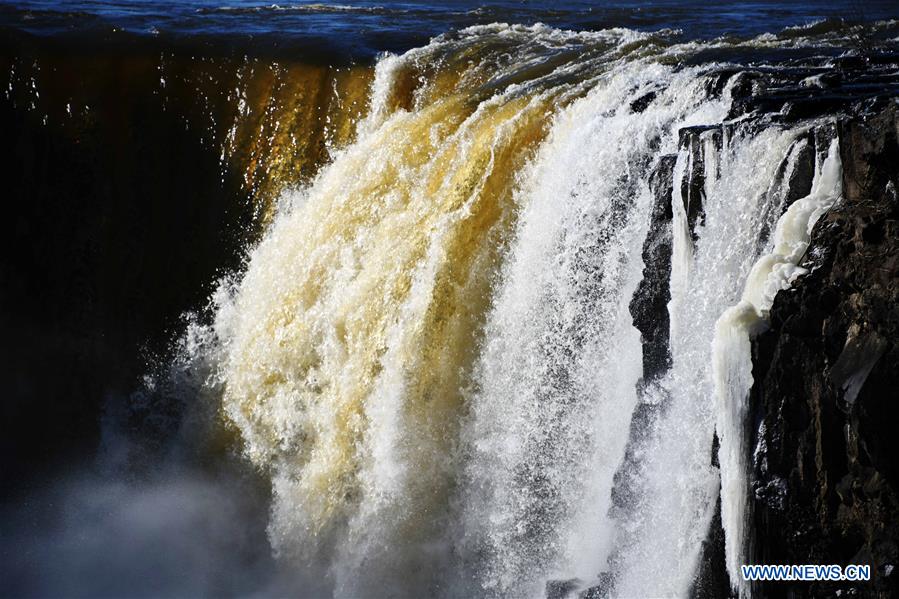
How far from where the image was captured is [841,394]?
140 inches

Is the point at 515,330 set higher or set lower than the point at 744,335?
lower

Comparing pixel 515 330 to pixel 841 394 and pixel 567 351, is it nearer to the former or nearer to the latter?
pixel 567 351

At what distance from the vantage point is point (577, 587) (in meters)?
4.95

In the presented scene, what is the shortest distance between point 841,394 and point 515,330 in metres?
2.09

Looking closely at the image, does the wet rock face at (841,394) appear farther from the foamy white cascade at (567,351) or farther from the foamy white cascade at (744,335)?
the foamy white cascade at (567,351)

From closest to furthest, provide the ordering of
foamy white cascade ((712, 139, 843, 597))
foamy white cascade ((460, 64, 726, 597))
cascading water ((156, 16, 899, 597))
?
1. foamy white cascade ((712, 139, 843, 597))
2. cascading water ((156, 16, 899, 597))
3. foamy white cascade ((460, 64, 726, 597))

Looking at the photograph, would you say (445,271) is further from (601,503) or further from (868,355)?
(868,355)

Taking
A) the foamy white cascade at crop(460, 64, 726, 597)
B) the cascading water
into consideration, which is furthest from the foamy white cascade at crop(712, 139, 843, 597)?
the foamy white cascade at crop(460, 64, 726, 597)

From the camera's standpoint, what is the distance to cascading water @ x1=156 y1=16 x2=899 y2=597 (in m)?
4.22

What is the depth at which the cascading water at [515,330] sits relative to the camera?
4223mm

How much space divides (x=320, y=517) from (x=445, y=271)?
1.73m

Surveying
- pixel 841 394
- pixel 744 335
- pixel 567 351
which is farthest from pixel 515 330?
pixel 841 394

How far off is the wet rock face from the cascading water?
0.12 metres

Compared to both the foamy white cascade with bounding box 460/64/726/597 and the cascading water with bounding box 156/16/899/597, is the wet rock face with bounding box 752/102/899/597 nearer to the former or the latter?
the cascading water with bounding box 156/16/899/597
